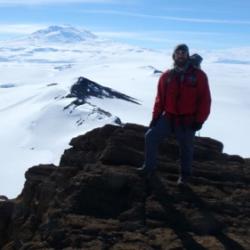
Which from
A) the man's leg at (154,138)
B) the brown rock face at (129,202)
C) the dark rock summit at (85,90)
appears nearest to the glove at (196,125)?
the man's leg at (154,138)

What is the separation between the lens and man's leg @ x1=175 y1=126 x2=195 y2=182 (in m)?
11.8

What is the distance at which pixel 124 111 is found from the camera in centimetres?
16950

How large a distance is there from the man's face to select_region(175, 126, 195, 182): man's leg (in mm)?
1306

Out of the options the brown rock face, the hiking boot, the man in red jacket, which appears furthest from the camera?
the hiking boot

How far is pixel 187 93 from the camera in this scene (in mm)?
11383

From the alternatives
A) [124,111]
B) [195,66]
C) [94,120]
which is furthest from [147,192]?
[124,111]

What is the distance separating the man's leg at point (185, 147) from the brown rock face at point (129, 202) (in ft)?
0.98

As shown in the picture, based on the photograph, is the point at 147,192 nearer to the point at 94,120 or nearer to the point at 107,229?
the point at 107,229

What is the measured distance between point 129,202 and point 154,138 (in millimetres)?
1399

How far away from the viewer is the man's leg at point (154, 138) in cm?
1192

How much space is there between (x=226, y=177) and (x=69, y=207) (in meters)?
3.66

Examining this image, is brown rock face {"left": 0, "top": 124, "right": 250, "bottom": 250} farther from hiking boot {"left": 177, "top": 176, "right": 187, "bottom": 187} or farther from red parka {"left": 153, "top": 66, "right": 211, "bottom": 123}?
red parka {"left": 153, "top": 66, "right": 211, "bottom": 123}

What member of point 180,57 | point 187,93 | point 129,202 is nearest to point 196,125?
point 187,93

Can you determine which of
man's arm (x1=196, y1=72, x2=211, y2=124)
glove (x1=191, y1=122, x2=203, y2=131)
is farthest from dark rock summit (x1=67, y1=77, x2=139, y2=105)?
man's arm (x1=196, y1=72, x2=211, y2=124)
